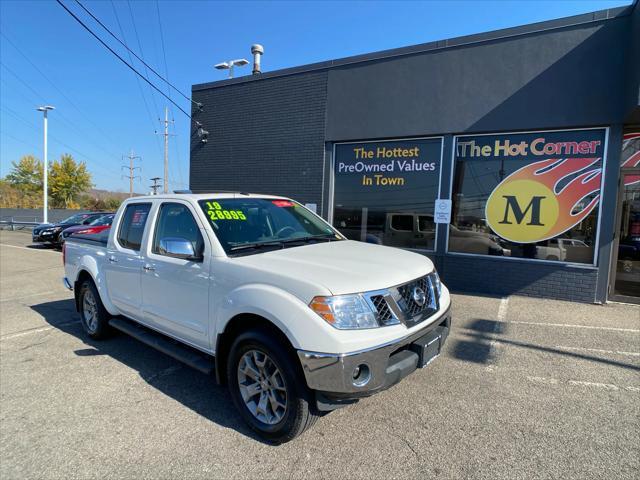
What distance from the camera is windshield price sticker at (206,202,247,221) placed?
11.7ft

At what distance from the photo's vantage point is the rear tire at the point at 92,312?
485 cm

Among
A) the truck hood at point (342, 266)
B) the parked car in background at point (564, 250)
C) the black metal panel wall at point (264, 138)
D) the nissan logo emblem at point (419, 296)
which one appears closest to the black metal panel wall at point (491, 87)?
the black metal panel wall at point (264, 138)

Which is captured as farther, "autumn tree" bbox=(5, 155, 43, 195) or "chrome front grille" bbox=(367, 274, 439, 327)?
"autumn tree" bbox=(5, 155, 43, 195)

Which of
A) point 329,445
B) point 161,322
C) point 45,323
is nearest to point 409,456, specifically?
point 329,445

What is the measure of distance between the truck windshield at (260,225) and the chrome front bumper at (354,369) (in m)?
1.19

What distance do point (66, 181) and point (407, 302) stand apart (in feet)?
194

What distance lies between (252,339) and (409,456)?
4.42 feet

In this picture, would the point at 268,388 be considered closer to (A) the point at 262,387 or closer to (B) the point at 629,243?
(A) the point at 262,387

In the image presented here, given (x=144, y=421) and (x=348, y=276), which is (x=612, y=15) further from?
(x=144, y=421)

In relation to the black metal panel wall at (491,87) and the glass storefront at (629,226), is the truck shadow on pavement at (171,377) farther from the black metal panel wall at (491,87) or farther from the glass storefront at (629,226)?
the glass storefront at (629,226)

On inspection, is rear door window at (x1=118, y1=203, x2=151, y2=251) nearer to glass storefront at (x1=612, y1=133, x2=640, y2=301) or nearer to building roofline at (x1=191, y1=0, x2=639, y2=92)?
building roofline at (x1=191, y1=0, x2=639, y2=92)

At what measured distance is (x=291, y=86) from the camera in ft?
34.2

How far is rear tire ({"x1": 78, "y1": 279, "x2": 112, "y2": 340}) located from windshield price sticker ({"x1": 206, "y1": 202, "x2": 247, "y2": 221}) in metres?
2.30

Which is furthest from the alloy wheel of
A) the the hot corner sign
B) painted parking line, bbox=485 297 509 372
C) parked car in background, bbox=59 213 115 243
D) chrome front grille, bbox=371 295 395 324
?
parked car in background, bbox=59 213 115 243
